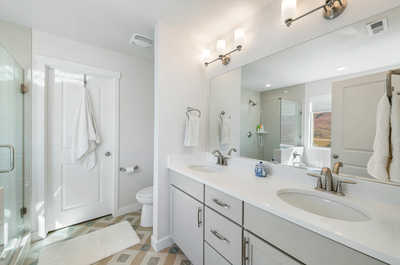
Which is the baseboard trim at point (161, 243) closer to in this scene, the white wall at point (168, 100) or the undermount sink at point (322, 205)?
the white wall at point (168, 100)

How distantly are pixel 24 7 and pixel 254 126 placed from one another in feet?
7.75

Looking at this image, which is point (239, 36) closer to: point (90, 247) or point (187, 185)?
point (187, 185)

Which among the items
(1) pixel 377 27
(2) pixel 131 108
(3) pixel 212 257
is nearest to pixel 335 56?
(1) pixel 377 27

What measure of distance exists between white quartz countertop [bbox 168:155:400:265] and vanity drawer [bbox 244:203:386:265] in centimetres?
3

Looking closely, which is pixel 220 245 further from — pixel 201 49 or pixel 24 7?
pixel 24 7

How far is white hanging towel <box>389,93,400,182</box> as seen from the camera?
649mm

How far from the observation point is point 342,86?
105 cm

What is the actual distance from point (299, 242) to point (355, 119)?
0.81 m

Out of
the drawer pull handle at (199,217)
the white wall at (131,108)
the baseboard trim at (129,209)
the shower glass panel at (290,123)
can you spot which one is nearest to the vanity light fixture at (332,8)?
the shower glass panel at (290,123)

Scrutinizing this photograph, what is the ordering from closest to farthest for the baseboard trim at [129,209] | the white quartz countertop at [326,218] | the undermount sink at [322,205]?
the white quartz countertop at [326,218] < the undermount sink at [322,205] < the baseboard trim at [129,209]

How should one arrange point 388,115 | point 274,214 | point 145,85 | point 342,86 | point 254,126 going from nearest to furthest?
1. point 388,115
2. point 274,214
3. point 342,86
4. point 254,126
5. point 145,85

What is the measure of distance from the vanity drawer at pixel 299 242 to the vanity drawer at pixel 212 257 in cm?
37

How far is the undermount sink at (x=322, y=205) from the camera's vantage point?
0.84 metres

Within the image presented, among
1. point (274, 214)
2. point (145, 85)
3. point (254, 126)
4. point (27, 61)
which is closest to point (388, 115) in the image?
point (274, 214)
